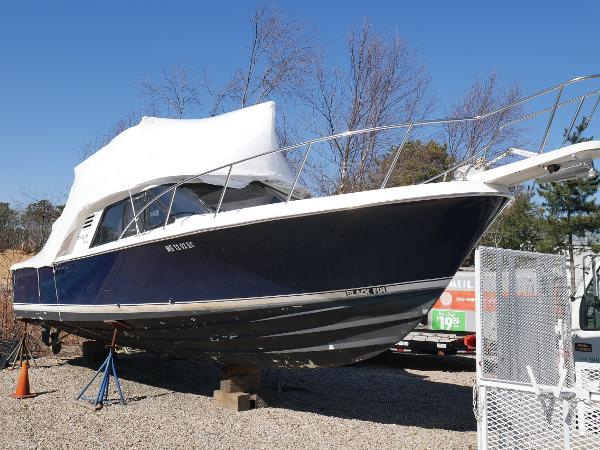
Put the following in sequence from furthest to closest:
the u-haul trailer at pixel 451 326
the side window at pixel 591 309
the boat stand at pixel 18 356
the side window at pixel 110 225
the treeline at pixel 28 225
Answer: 1. the treeline at pixel 28 225
2. the u-haul trailer at pixel 451 326
3. the boat stand at pixel 18 356
4. the side window at pixel 591 309
5. the side window at pixel 110 225

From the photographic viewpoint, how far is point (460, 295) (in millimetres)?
11195

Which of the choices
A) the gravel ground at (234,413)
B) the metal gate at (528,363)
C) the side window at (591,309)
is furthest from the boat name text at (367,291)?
the side window at (591,309)

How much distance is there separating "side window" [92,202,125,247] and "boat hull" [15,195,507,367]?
0.53 m

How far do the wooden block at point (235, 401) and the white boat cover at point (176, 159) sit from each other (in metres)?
2.37

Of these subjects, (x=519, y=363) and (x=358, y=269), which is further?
(x=358, y=269)

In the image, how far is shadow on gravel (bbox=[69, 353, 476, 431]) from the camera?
7207mm

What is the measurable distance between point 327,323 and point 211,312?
1.20 meters

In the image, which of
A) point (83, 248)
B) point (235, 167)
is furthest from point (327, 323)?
point (83, 248)

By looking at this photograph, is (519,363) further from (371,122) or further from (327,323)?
(371,122)

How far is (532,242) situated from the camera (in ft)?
80.0

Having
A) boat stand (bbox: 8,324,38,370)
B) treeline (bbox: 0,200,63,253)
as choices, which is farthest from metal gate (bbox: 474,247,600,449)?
treeline (bbox: 0,200,63,253)

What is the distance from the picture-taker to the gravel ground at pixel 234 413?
5879 mm

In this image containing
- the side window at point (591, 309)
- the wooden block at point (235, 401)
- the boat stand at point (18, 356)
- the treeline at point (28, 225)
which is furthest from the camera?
the treeline at point (28, 225)

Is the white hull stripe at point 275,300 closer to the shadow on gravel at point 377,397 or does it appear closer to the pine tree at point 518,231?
the shadow on gravel at point 377,397
